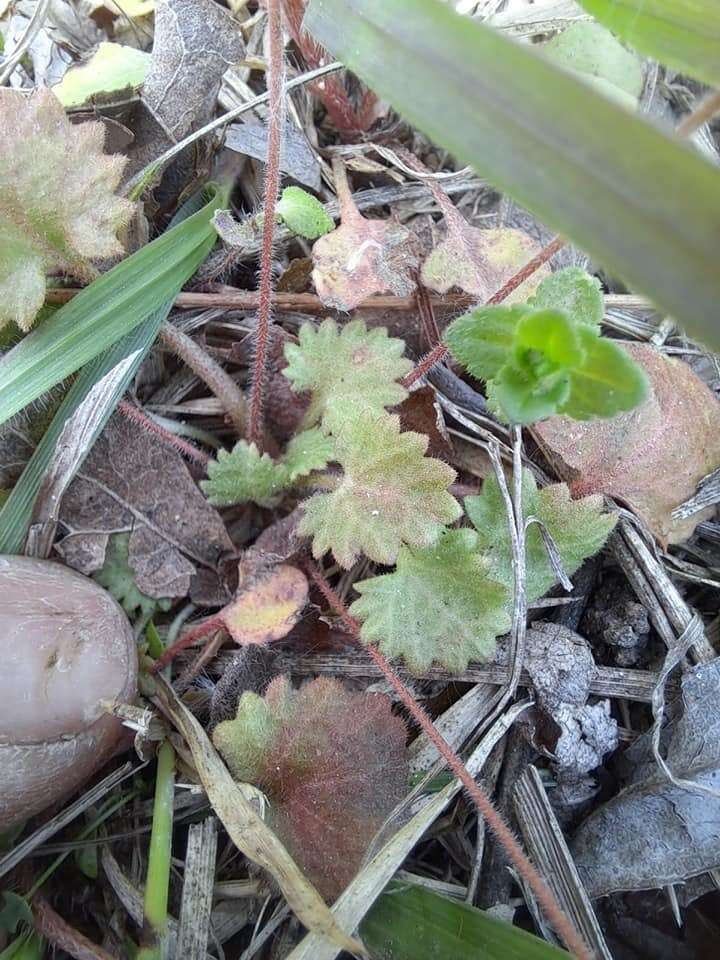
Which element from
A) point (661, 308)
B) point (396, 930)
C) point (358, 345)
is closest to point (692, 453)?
point (358, 345)

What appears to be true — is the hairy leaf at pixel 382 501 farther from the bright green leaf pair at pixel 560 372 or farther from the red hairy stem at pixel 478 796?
the bright green leaf pair at pixel 560 372

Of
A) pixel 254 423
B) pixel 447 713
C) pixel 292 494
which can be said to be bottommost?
pixel 447 713

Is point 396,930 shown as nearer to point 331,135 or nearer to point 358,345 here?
point 358,345

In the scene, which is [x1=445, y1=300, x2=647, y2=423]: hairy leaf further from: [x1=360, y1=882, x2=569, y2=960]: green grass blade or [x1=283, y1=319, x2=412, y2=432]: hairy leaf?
[x1=360, y1=882, x2=569, y2=960]: green grass blade

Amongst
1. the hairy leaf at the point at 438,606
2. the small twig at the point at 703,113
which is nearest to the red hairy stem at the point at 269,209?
the hairy leaf at the point at 438,606

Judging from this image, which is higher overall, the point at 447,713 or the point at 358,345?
the point at 358,345

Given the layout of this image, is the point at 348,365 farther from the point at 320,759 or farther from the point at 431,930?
the point at 431,930

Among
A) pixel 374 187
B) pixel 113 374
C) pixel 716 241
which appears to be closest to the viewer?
pixel 716 241
